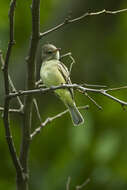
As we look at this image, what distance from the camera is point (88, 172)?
473cm

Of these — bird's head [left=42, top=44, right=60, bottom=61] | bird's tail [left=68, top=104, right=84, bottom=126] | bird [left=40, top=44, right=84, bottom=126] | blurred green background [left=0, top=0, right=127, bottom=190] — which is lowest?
blurred green background [left=0, top=0, right=127, bottom=190]

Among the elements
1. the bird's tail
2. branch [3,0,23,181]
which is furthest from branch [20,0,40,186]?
the bird's tail

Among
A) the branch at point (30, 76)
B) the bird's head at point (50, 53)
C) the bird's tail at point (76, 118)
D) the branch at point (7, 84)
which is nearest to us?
the branch at point (7, 84)

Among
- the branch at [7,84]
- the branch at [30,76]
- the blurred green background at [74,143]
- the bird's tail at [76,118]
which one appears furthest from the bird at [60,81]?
the branch at [7,84]

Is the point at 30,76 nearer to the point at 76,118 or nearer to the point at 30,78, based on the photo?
the point at 30,78

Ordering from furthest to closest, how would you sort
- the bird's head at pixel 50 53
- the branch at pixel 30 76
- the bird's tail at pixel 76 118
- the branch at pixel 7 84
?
the bird's head at pixel 50 53
the bird's tail at pixel 76 118
the branch at pixel 30 76
the branch at pixel 7 84

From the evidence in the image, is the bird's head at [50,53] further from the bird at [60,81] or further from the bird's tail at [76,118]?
the bird's tail at [76,118]

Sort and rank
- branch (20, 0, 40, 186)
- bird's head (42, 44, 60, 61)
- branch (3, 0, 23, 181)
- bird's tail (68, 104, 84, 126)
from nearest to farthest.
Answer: branch (3, 0, 23, 181) → branch (20, 0, 40, 186) → bird's tail (68, 104, 84, 126) → bird's head (42, 44, 60, 61)

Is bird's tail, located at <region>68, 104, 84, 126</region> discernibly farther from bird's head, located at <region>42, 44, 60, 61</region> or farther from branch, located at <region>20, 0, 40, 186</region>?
branch, located at <region>20, 0, 40, 186</region>

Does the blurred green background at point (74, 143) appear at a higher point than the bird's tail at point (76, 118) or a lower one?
lower

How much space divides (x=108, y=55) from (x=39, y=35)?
3317 mm

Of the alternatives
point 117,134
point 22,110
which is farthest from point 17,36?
point 22,110

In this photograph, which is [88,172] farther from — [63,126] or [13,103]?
[13,103]

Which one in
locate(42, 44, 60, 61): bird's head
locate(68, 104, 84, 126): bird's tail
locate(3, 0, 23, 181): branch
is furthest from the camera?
locate(42, 44, 60, 61): bird's head
